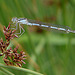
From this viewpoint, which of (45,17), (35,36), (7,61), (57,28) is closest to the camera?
(7,61)

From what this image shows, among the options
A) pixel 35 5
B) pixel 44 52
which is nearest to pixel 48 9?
pixel 35 5

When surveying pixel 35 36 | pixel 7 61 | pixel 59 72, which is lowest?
pixel 59 72

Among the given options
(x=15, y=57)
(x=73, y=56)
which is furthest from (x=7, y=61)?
(x=73, y=56)

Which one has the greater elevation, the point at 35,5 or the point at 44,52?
the point at 35,5

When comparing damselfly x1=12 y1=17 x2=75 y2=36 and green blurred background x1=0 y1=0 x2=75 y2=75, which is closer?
damselfly x1=12 y1=17 x2=75 y2=36

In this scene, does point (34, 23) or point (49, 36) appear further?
point (49, 36)

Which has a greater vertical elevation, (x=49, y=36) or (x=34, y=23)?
(x=34, y=23)

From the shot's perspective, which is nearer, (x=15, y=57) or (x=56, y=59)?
(x=15, y=57)

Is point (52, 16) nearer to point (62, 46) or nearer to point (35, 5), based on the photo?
point (35, 5)

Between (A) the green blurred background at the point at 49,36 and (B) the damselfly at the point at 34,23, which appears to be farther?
(A) the green blurred background at the point at 49,36

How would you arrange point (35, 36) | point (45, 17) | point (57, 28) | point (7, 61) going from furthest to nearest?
1. point (45, 17)
2. point (35, 36)
3. point (57, 28)
4. point (7, 61)
